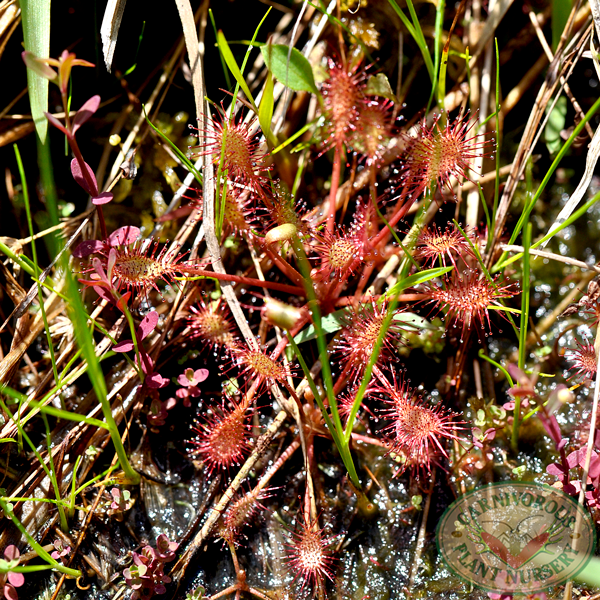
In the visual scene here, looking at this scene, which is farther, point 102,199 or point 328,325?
point 328,325

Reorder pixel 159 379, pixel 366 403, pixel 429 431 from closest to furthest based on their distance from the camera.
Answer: pixel 429 431 < pixel 159 379 < pixel 366 403

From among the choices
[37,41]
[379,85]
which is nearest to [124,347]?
[37,41]

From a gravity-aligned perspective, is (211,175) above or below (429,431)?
above

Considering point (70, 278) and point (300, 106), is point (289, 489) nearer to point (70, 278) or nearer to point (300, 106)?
point (70, 278)

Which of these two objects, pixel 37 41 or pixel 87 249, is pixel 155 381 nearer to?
pixel 87 249

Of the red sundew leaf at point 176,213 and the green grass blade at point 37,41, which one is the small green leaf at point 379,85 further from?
the green grass blade at point 37,41

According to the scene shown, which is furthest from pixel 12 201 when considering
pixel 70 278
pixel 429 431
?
pixel 429 431

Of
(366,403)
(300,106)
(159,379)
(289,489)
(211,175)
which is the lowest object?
(289,489)
